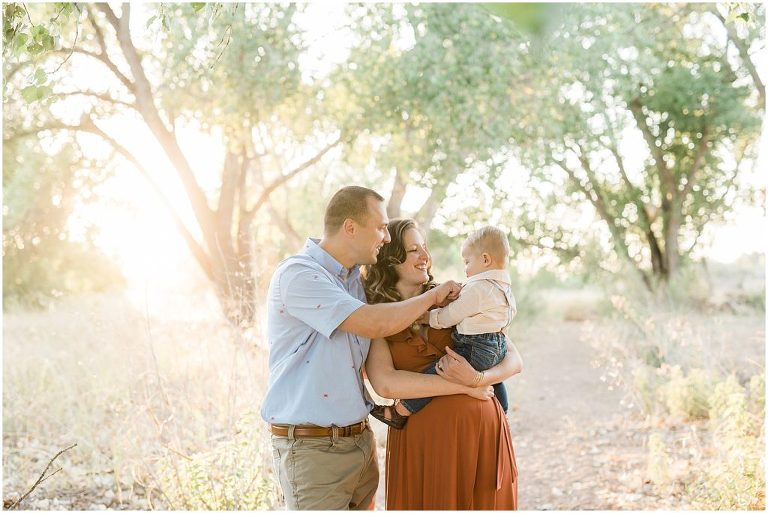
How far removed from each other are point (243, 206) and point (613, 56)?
4846 millimetres

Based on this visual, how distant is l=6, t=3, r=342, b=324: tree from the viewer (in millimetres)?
7938

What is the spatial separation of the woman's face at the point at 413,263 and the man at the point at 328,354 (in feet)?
0.38

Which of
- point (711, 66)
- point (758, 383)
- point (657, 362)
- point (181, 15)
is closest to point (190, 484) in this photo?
point (758, 383)

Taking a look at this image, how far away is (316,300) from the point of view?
2.65m

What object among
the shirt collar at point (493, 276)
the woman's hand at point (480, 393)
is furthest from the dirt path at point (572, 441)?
the shirt collar at point (493, 276)

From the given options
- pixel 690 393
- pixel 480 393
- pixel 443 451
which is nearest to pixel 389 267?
pixel 480 393

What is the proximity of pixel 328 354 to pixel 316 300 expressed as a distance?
0.71ft

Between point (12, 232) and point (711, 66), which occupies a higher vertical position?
point (711, 66)

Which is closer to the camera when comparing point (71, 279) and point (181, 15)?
point (181, 15)

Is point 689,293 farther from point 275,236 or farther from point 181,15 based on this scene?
point 181,15

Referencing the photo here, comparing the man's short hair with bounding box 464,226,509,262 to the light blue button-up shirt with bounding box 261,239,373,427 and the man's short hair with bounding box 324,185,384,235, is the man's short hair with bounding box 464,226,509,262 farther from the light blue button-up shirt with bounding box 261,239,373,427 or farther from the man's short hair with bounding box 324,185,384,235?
the light blue button-up shirt with bounding box 261,239,373,427

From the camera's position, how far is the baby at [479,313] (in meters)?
2.80

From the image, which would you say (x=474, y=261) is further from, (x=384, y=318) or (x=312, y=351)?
(x=312, y=351)

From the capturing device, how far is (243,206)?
9266 millimetres
